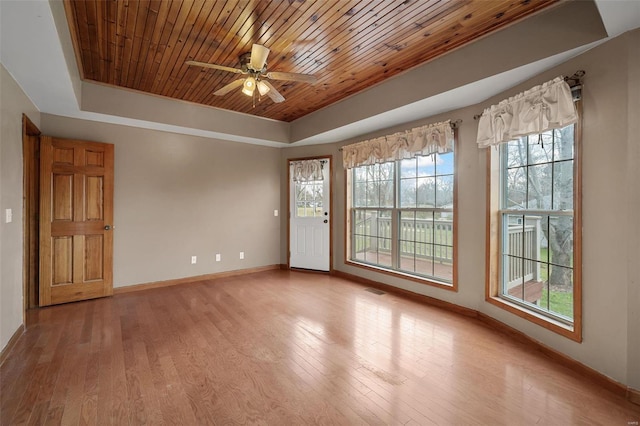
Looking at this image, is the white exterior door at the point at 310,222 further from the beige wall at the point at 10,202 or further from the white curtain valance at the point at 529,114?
the beige wall at the point at 10,202

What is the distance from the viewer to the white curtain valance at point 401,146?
3.46 metres

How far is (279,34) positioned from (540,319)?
3373mm

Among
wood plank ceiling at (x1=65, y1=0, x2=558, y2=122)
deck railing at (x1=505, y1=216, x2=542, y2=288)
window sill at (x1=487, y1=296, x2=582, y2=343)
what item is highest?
wood plank ceiling at (x1=65, y1=0, x2=558, y2=122)

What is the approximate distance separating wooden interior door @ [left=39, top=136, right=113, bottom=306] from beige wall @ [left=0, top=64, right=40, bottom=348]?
69 cm

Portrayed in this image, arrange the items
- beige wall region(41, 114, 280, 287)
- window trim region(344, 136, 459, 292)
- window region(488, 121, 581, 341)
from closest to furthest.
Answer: window region(488, 121, 581, 341) → window trim region(344, 136, 459, 292) → beige wall region(41, 114, 280, 287)

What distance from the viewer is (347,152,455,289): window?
3.67 meters

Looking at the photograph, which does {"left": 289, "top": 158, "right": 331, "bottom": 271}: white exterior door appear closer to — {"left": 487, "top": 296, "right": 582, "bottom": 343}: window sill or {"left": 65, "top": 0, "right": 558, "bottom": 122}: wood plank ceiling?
{"left": 65, "top": 0, "right": 558, "bottom": 122}: wood plank ceiling

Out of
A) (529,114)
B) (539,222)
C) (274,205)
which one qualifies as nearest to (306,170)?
(274,205)

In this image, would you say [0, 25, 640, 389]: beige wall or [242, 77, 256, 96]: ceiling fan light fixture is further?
[242, 77, 256, 96]: ceiling fan light fixture

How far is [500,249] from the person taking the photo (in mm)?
3033

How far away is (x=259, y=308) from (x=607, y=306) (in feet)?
10.4

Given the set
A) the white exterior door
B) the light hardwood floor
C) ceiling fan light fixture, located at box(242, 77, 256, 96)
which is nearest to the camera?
the light hardwood floor

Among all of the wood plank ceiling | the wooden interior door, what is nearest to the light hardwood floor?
the wooden interior door

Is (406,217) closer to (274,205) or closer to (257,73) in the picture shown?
(274,205)
